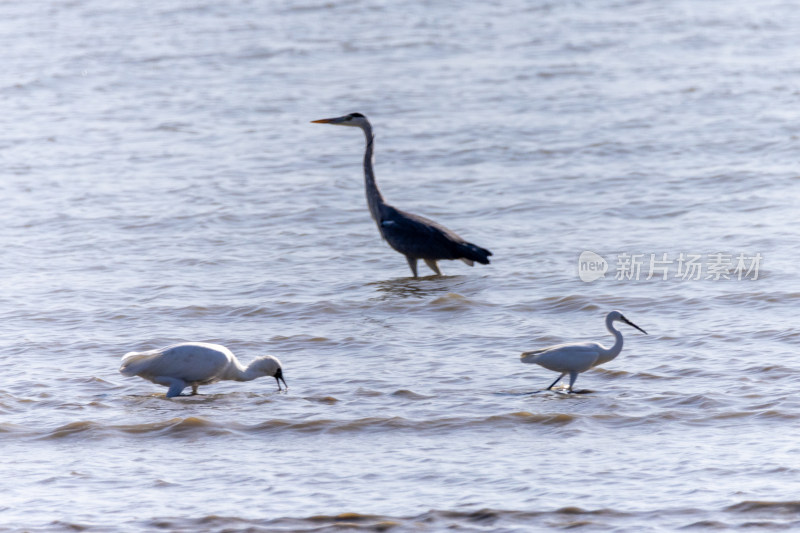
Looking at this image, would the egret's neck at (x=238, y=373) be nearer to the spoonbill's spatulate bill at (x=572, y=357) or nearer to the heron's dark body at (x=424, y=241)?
the spoonbill's spatulate bill at (x=572, y=357)

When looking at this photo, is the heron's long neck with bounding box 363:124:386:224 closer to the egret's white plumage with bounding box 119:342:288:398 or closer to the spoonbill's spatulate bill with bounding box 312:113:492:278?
the spoonbill's spatulate bill with bounding box 312:113:492:278

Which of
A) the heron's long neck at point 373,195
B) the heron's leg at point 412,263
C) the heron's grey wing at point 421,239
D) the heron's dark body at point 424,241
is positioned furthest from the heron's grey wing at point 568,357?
the heron's long neck at point 373,195

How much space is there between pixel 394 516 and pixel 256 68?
61.8ft

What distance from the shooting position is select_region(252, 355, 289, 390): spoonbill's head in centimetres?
758

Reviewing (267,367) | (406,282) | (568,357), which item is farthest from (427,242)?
(568,357)

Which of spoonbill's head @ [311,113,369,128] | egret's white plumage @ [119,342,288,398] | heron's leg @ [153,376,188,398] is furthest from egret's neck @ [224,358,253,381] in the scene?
spoonbill's head @ [311,113,369,128]

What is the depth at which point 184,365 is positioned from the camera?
751 centimetres

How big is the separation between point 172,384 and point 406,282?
4.07 m

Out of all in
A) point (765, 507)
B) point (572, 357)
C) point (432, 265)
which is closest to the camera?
point (765, 507)

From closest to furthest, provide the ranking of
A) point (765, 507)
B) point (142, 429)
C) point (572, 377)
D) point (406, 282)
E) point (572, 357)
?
point (765, 507)
point (142, 429)
point (572, 357)
point (572, 377)
point (406, 282)

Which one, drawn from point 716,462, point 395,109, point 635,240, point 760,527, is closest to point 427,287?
point 635,240

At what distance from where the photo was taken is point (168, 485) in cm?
607

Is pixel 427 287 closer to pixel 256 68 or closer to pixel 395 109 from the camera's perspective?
pixel 395 109

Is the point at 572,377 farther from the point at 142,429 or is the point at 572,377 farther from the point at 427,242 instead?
the point at 427,242
